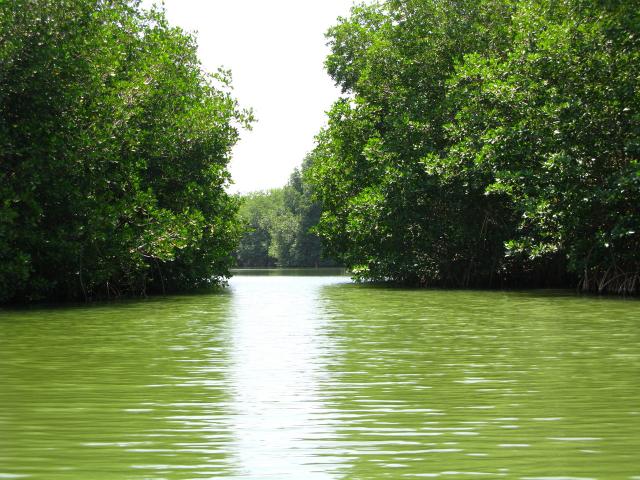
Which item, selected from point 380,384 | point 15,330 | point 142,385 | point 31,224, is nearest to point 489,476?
point 380,384

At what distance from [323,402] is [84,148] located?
1840cm

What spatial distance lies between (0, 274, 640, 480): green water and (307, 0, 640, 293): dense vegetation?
11.5m

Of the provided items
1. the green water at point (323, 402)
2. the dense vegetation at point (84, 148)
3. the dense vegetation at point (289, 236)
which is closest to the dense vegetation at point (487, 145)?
the dense vegetation at point (84, 148)

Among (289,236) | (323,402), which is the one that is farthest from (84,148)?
(289,236)

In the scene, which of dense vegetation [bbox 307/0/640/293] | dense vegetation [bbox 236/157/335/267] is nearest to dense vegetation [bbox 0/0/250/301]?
dense vegetation [bbox 307/0/640/293]

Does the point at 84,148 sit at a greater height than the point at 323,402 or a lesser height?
greater

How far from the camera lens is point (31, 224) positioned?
2338 cm

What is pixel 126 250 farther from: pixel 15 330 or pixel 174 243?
pixel 15 330

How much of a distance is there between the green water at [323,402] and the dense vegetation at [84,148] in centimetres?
809

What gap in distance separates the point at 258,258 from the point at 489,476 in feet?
413

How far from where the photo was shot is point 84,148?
80.4ft

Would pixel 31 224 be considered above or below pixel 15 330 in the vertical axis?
above

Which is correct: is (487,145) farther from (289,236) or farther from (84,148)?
(289,236)

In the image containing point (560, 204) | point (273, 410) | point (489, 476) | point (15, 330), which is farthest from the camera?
point (560, 204)
